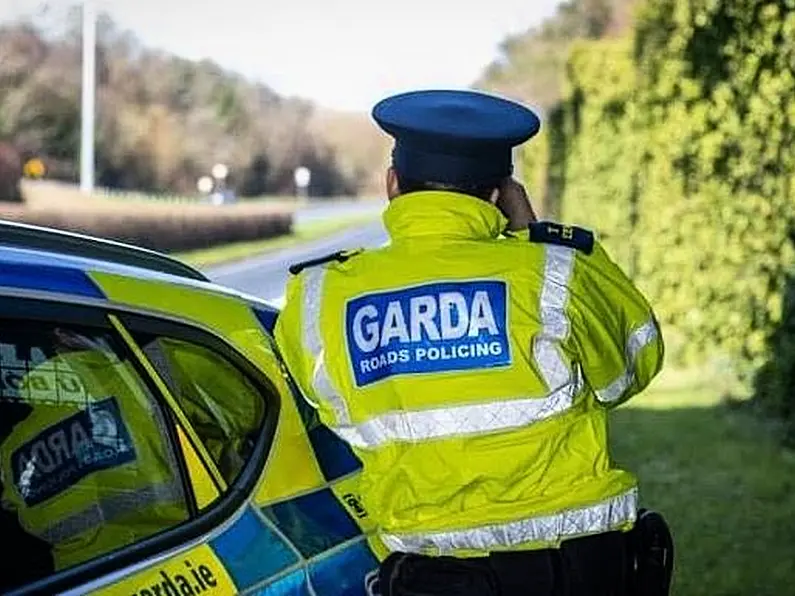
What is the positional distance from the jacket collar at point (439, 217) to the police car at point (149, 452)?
0.39m

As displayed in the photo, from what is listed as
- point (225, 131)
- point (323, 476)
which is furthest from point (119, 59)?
point (323, 476)

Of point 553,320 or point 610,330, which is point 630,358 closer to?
point 610,330

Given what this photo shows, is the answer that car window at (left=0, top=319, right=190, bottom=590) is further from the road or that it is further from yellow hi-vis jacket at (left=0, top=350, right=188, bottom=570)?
the road

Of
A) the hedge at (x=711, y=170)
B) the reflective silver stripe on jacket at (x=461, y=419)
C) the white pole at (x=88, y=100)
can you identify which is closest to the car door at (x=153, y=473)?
the reflective silver stripe on jacket at (x=461, y=419)

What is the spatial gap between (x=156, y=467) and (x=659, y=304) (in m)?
12.8

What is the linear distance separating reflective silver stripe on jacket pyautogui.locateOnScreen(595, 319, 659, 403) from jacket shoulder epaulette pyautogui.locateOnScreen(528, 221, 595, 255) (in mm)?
202

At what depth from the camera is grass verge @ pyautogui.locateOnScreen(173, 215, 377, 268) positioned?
26016 millimetres

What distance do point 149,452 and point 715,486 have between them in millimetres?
6774

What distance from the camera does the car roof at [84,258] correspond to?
2.90m

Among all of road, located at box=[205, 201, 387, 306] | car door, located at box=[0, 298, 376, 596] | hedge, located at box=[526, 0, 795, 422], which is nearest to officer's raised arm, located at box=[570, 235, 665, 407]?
road, located at box=[205, 201, 387, 306]

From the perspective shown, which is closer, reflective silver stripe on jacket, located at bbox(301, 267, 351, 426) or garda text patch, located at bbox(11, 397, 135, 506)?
garda text patch, located at bbox(11, 397, 135, 506)

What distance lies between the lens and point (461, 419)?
286 cm

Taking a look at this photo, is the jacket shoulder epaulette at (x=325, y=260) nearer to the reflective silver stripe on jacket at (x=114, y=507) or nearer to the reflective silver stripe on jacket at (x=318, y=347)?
the reflective silver stripe on jacket at (x=318, y=347)

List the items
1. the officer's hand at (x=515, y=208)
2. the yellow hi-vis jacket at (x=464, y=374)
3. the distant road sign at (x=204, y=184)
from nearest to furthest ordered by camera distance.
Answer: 1. the yellow hi-vis jacket at (x=464, y=374)
2. the officer's hand at (x=515, y=208)
3. the distant road sign at (x=204, y=184)
